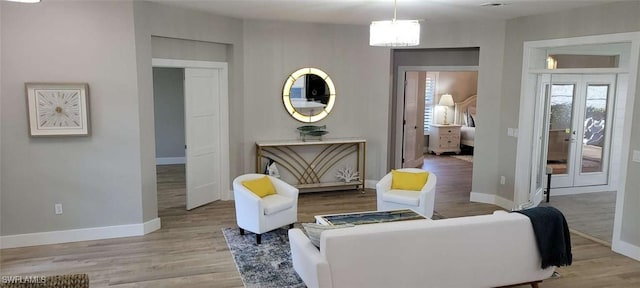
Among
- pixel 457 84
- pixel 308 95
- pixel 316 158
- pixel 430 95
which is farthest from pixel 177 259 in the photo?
pixel 457 84

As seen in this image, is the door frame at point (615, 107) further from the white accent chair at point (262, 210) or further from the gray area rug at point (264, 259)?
the white accent chair at point (262, 210)

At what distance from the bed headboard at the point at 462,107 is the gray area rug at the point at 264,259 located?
7226 millimetres

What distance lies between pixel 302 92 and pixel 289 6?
185 centimetres

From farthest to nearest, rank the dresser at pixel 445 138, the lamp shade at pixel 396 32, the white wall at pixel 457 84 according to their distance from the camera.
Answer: the white wall at pixel 457 84, the dresser at pixel 445 138, the lamp shade at pixel 396 32

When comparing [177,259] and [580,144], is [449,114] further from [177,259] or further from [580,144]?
[177,259]

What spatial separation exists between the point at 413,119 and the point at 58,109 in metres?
6.20

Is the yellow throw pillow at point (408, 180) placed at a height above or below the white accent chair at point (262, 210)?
above

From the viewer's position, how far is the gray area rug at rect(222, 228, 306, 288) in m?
4.13

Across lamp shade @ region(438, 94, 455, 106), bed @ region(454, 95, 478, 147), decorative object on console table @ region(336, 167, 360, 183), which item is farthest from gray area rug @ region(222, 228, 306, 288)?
bed @ region(454, 95, 478, 147)

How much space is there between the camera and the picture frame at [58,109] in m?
4.75

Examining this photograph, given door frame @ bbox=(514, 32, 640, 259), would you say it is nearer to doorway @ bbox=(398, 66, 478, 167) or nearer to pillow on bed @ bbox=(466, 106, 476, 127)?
doorway @ bbox=(398, 66, 478, 167)

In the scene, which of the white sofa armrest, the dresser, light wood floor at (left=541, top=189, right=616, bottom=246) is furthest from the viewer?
the dresser

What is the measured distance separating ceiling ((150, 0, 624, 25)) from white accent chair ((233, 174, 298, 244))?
2008 mm

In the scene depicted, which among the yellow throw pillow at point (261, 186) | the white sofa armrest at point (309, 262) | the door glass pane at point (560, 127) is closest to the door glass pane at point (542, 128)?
the door glass pane at point (560, 127)
